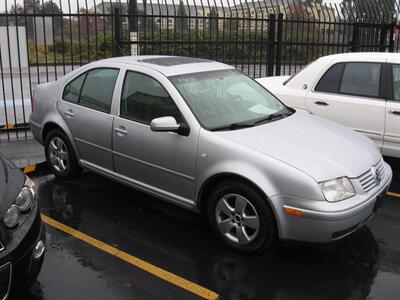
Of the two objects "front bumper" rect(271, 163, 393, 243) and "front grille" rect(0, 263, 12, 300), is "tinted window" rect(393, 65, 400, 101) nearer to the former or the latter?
"front bumper" rect(271, 163, 393, 243)

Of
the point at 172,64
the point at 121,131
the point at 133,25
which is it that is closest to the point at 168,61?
the point at 172,64

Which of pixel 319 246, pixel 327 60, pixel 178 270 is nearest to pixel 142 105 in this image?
pixel 178 270

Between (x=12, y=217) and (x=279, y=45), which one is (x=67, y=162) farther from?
(x=279, y=45)

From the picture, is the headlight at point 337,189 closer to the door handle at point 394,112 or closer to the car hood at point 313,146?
the car hood at point 313,146

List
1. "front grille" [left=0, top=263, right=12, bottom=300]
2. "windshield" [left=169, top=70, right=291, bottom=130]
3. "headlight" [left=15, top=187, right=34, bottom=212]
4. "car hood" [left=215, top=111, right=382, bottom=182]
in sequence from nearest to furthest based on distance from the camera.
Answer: "front grille" [left=0, top=263, right=12, bottom=300], "headlight" [left=15, top=187, right=34, bottom=212], "car hood" [left=215, top=111, right=382, bottom=182], "windshield" [left=169, top=70, right=291, bottom=130]

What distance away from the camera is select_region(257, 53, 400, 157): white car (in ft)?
19.7

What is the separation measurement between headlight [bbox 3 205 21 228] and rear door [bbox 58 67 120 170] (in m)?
2.00

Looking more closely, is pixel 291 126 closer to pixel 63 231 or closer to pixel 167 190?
pixel 167 190

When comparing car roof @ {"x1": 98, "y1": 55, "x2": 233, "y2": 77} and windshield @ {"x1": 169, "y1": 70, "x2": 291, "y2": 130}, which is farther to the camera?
car roof @ {"x1": 98, "y1": 55, "x2": 233, "y2": 77}

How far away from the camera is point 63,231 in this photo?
464 cm

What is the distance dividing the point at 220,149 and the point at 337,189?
3.31 feet

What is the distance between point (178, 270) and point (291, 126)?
174cm

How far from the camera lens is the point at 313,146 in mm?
4176

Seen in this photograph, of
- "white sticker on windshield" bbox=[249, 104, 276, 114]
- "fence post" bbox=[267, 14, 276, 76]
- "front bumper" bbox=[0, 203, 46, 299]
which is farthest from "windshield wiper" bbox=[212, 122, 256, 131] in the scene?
"fence post" bbox=[267, 14, 276, 76]
